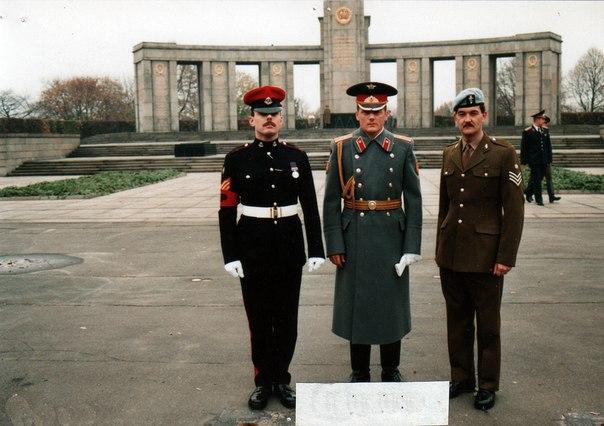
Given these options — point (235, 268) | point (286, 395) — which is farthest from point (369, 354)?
point (235, 268)

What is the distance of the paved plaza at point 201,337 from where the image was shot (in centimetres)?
416

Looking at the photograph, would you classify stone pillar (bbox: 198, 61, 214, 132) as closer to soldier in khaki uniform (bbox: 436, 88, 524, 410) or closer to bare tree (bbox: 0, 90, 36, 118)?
bare tree (bbox: 0, 90, 36, 118)

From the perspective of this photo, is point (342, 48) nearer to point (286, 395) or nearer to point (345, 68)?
point (345, 68)

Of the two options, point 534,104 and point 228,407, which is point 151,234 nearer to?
point 228,407

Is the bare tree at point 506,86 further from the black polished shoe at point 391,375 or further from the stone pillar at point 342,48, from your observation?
the black polished shoe at point 391,375

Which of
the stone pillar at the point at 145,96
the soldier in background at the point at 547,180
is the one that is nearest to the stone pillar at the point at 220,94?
the stone pillar at the point at 145,96

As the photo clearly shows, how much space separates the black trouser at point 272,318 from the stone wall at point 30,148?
26233 mm

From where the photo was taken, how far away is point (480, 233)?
421 centimetres

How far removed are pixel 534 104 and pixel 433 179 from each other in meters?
25.5

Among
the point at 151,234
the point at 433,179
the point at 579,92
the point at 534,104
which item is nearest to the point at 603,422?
the point at 151,234

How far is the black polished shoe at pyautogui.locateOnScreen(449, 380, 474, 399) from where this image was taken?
429 centimetres

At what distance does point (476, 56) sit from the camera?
44.2 meters

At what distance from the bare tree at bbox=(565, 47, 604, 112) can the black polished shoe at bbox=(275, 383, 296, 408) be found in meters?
73.8

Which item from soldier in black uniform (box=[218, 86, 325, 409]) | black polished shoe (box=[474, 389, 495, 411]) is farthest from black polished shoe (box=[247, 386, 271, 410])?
black polished shoe (box=[474, 389, 495, 411])
